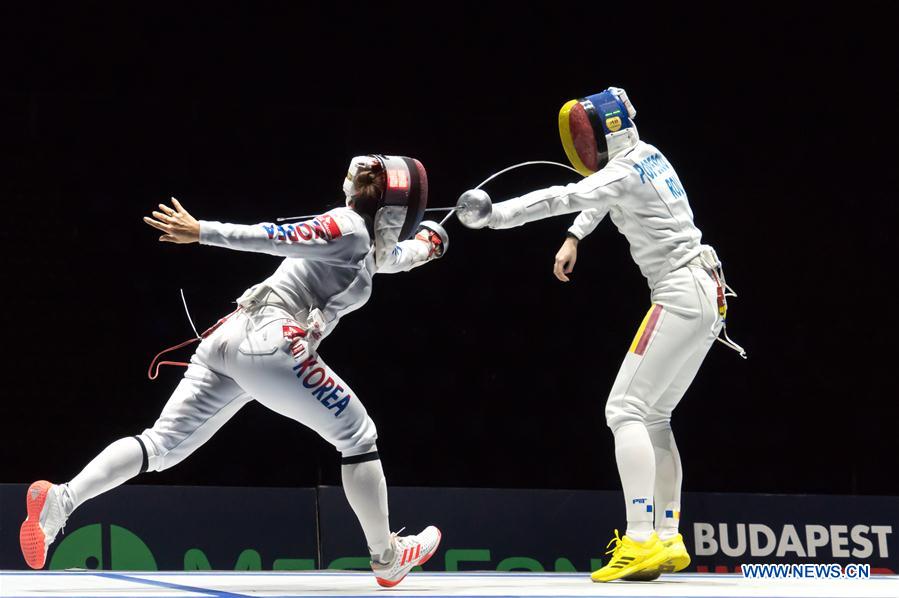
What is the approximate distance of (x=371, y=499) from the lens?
8.17ft

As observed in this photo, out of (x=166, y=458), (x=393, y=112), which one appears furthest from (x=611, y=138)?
(x=393, y=112)

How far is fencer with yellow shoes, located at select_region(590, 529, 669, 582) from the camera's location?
268cm

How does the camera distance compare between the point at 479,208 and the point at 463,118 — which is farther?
the point at 463,118

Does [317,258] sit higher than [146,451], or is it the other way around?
[317,258]

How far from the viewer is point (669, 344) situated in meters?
2.81

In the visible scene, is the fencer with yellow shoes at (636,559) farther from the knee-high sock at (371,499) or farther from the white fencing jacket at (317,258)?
the white fencing jacket at (317,258)

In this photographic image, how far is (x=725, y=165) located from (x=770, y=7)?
0.82m

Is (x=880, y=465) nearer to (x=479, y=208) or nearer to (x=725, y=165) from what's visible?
(x=725, y=165)

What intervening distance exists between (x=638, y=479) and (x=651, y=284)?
563 millimetres

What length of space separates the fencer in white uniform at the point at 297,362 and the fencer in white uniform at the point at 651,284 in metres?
0.31

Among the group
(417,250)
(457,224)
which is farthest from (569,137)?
(457,224)

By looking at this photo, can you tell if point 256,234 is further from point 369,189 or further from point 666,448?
point 666,448

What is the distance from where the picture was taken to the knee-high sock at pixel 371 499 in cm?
248

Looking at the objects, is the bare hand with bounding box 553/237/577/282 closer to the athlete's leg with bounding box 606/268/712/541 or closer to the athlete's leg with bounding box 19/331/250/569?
the athlete's leg with bounding box 606/268/712/541
